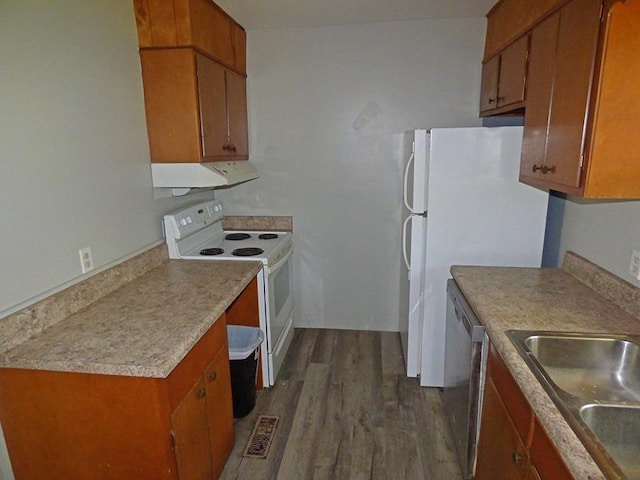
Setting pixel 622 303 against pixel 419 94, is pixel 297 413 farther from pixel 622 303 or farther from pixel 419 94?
pixel 419 94

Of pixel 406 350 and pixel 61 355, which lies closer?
pixel 61 355

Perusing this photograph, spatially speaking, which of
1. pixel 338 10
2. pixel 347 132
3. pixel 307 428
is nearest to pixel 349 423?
pixel 307 428

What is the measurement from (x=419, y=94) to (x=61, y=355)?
9.26 feet

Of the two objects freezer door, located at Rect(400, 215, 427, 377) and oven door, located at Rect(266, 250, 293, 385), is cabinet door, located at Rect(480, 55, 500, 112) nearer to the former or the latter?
freezer door, located at Rect(400, 215, 427, 377)

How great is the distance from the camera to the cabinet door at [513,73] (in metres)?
2.11

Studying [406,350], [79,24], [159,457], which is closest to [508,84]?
[406,350]

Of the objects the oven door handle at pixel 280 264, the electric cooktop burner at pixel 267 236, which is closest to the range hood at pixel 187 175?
the oven door handle at pixel 280 264

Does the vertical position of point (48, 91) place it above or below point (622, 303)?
above

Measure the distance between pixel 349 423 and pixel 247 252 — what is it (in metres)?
1.23

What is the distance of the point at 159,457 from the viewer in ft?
4.67

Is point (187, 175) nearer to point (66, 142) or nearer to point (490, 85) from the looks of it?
point (66, 142)

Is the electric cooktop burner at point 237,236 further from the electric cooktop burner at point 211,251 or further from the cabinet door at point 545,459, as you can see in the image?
the cabinet door at point 545,459

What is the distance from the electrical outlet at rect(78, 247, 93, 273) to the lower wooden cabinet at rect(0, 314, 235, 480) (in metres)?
0.54

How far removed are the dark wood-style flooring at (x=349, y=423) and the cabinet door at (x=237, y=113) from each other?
1.64m
